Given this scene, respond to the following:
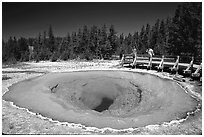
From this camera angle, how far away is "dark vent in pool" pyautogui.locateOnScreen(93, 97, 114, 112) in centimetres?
1152

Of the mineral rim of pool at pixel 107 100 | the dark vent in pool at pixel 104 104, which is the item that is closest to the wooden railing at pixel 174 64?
the mineral rim of pool at pixel 107 100

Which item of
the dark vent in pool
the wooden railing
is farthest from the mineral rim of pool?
the wooden railing

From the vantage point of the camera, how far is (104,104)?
1227 cm

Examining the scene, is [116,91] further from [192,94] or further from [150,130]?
[150,130]

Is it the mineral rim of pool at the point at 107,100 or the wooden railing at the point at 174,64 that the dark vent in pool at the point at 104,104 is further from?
the wooden railing at the point at 174,64

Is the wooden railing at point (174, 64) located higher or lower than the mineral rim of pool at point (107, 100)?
higher

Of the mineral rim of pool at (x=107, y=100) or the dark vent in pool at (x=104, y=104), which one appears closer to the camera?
the mineral rim of pool at (x=107, y=100)

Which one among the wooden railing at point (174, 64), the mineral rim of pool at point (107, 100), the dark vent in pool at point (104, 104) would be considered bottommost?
the dark vent in pool at point (104, 104)

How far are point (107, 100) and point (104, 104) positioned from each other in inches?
21.1

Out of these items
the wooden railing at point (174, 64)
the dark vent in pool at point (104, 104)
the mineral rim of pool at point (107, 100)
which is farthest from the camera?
the wooden railing at point (174, 64)

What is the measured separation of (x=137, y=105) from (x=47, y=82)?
7212mm

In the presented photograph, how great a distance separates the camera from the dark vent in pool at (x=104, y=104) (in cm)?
1152

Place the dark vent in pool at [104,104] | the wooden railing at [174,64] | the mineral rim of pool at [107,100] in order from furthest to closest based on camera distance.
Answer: the wooden railing at [174,64] < the dark vent in pool at [104,104] < the mineral rim of pool at [107,100]

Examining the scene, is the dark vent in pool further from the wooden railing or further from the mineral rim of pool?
the wooden railing
